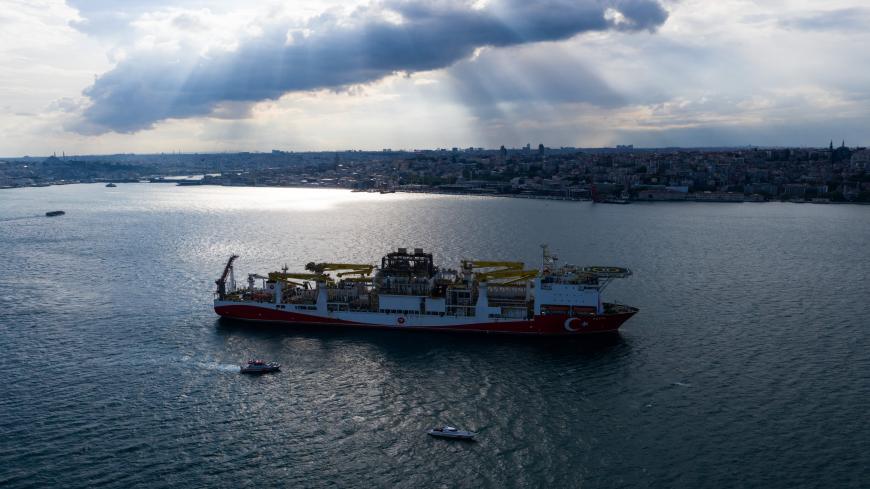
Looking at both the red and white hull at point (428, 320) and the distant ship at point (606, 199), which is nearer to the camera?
the red and white hull at point (428, 320)

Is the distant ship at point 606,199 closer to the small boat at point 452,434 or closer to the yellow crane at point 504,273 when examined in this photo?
the yellow crane at point 504,273

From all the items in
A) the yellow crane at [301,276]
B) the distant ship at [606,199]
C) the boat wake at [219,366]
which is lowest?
the boat wake at [219,366]

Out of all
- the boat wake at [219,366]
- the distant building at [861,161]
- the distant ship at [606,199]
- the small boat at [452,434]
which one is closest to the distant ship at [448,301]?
the boat wake at [219,366]

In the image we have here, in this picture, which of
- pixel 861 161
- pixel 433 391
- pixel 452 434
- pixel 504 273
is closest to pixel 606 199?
pixel 861 161

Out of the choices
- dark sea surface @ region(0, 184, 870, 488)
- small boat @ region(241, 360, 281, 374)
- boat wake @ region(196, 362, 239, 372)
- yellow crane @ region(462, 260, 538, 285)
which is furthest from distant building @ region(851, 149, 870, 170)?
boat wake @ region(196, 362, 239, 372)

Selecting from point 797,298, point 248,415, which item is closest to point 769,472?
point 248,415

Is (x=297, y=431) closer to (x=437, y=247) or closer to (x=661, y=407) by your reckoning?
(x=661, y=407)
